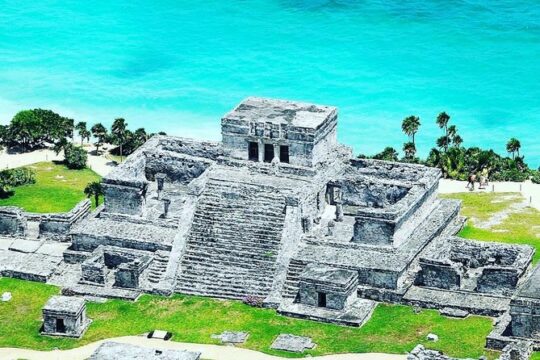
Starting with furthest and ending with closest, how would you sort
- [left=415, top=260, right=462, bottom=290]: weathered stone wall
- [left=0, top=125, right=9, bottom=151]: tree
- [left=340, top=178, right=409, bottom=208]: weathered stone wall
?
[left=0, top=125, right=9, bottom=151]: tree < [left=340, top=178, right=409, bottom=208]: weathered stone wall < [left=415, top=260, right=462, bottom=290]: weathered stone wall

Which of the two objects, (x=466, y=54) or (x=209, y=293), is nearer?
(x=209, y=293)

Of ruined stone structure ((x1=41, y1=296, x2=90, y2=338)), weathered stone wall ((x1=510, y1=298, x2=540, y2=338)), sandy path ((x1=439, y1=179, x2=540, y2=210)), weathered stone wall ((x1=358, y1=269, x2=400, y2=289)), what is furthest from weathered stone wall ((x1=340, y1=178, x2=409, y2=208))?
ruined stone structure ((x1=41, y1=296, x2=90, y2=338))

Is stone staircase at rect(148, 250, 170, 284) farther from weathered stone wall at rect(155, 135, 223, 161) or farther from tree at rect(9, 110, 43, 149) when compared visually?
tree at rect(9, 110, 43, 149)

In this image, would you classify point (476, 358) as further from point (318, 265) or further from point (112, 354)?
point (112, 354)

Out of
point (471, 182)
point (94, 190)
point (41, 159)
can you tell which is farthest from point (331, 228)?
point (41, 159)

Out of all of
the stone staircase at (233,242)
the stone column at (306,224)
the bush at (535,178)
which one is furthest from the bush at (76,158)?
the bush at (535,178)

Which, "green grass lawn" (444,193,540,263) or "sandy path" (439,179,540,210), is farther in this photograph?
"sandy path" (439,179,540,210)

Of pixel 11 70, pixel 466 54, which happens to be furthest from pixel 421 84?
pixel 11 70

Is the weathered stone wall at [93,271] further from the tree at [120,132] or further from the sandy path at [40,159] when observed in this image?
the tree at [120,132]
